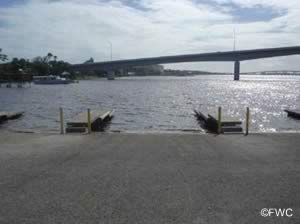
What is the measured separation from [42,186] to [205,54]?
102952mm

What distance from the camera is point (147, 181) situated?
24.8ft

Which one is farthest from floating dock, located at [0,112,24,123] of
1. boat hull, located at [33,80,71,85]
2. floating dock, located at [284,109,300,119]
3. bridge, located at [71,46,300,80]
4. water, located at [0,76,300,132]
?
boat hull, located at [33,80,71,85]

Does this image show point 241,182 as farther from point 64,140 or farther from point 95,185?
point 64,140

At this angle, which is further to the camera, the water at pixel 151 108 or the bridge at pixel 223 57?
the bridge at pixel 223 57

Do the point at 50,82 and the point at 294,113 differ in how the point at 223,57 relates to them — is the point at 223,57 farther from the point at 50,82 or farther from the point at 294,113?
the point at 294,113

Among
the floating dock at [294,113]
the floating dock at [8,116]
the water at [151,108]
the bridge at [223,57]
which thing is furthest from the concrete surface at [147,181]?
the bridge at [223,57]

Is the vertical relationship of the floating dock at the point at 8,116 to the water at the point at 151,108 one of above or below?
above

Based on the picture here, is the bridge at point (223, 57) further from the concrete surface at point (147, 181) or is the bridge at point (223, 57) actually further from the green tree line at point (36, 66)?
the concrete surface at point (147, 181)

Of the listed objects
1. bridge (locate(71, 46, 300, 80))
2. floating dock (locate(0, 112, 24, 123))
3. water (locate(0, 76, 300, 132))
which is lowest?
water (locate(0, 76, 300, 132))

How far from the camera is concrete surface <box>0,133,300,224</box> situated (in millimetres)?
5793

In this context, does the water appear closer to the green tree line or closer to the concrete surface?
the concrete surface

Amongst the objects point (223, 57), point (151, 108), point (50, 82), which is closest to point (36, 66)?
point (50, 82)

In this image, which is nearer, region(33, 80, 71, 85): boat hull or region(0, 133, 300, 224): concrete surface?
region(0, 133, 300, 224): concrete surface

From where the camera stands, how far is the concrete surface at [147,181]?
5.79 m
